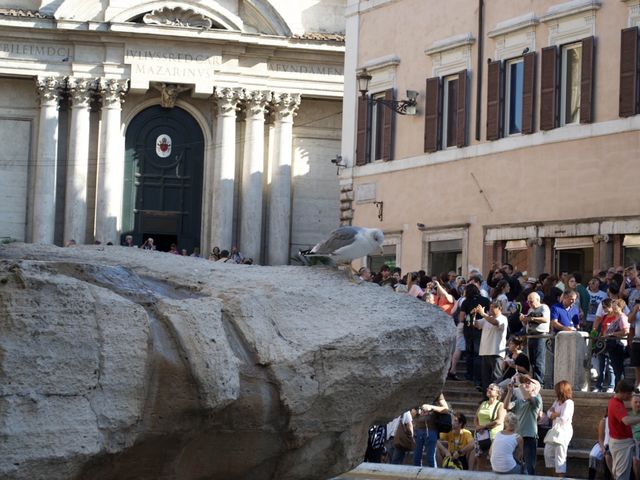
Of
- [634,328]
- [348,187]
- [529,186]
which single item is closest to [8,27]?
[348,187]

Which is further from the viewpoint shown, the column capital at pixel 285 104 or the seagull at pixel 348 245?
the column capital at pixel 285 104

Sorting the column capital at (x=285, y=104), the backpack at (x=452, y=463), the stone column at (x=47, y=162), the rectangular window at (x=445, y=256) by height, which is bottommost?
the backpack at (x=452, y=463)

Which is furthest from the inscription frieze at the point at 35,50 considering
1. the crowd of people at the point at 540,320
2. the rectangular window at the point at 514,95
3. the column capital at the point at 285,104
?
the crowd of people at the point at 540,320

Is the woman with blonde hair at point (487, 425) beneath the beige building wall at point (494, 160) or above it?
beneath

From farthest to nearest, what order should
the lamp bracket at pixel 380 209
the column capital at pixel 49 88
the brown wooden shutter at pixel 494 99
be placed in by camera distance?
the column capital at pixel 49 88 → the lamp bracket at pixel 380 209 → the brown wooden shutter at pixel 494 99

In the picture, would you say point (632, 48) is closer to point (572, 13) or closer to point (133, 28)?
point (572, 13)

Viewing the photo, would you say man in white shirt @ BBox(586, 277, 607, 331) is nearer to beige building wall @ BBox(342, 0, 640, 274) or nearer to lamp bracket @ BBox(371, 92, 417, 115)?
beige building wall @ BBox(342, 0, 640, 274)

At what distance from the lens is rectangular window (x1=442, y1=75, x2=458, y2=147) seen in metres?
29.4

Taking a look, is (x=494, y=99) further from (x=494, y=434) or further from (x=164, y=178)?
(x=164, y=178)

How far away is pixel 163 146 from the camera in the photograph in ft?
133

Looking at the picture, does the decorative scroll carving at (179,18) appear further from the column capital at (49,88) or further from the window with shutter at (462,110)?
the window with shutter at (462,110)

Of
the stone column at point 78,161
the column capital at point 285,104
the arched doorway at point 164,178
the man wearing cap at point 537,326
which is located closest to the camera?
the man wearing cap at point 537,326

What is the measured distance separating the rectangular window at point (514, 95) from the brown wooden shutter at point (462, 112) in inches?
43.2

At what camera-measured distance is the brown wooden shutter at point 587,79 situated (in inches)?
996
